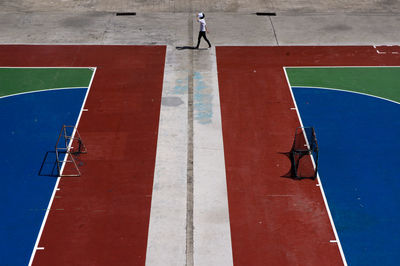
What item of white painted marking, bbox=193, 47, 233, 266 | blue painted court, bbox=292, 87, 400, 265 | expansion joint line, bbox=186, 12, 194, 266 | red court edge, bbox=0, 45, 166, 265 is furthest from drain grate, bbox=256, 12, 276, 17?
blue painted court, bbox=292, 87, 400, 265

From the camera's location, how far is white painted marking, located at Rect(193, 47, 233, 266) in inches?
701

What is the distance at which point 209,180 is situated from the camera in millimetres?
20531

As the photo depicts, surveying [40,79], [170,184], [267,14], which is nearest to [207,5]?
[267,14]

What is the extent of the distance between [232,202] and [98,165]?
5.41 metres

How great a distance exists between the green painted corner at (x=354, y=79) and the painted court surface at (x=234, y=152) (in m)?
0.09

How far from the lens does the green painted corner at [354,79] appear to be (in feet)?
85.2

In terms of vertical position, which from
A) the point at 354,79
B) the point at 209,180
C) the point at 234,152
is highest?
the point at 354,79

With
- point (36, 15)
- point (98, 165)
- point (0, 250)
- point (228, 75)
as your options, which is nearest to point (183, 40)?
point (228, 75)

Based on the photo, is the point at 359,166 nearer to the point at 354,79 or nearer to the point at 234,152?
the point at 234,152

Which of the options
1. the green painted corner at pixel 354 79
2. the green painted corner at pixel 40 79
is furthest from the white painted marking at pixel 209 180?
the green painted corner at pixel 40 79

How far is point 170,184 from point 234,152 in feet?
10.1

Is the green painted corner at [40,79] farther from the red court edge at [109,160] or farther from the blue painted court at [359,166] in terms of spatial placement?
the blue painted court at [359,166]

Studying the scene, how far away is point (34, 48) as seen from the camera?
29.5 m

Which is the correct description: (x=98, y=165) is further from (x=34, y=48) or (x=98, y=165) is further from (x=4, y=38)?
(x=4, y=38)
